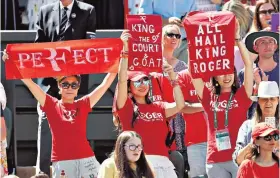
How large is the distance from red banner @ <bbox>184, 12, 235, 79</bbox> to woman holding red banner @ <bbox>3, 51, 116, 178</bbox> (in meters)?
1.05

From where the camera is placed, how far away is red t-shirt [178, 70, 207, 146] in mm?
12227

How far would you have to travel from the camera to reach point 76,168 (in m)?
11.9

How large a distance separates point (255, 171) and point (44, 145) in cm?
271

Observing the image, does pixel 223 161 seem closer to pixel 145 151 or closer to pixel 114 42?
pixel 145 151

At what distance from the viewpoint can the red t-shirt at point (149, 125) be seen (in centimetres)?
1180

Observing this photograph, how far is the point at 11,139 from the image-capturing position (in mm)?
13430

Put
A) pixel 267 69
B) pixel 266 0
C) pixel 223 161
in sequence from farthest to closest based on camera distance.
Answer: pixel 266 0 → pixel 267 69 → pixel 223 161

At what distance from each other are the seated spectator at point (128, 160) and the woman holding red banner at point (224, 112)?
843 millimetres

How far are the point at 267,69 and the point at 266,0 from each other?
1.13m

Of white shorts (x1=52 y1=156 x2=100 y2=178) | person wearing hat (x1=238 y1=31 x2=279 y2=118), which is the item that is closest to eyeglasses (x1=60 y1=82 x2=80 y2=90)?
white shorts (x1=52 y1=156 x2=100 y2=178)

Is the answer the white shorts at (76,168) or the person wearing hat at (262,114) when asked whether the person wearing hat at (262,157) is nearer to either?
the person wearing hat at (262,114)

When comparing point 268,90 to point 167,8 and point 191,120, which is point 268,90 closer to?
point 191,120

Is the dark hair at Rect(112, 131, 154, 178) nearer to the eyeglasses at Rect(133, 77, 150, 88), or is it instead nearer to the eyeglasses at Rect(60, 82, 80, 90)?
the eyeglasses at Rect(133, 77, 150, 88)

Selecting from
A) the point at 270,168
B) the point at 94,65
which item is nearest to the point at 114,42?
the point at 94,65
